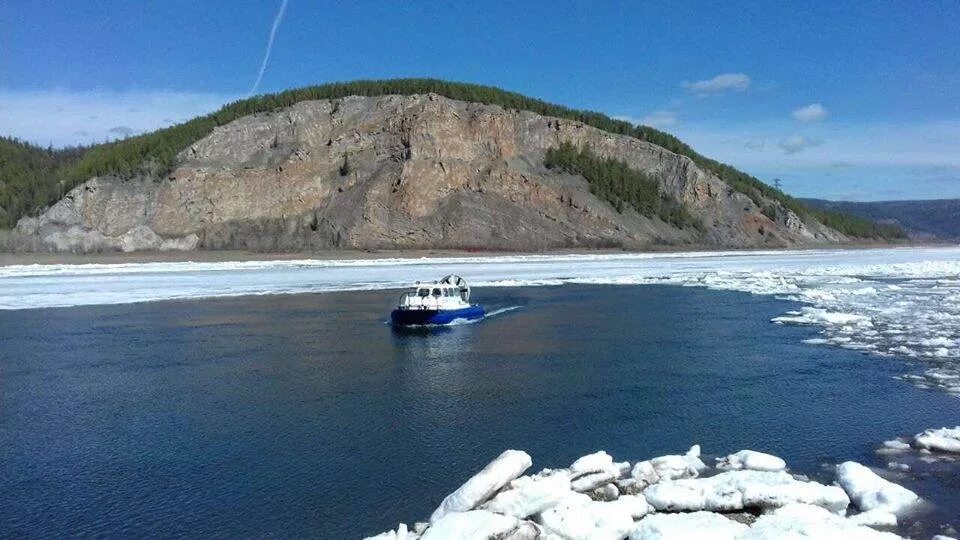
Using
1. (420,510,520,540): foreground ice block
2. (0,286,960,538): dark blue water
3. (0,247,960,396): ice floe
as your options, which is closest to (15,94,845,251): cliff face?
(0,247,960,396): ice floe

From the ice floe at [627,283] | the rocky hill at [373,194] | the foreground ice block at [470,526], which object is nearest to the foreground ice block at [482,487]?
the foreground ice block at [470,526]

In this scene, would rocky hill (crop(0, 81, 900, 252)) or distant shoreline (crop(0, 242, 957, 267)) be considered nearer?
distant shoreline (crop(0, 242, 957, 267))

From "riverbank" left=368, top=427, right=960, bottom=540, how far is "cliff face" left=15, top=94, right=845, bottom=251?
72946 mm

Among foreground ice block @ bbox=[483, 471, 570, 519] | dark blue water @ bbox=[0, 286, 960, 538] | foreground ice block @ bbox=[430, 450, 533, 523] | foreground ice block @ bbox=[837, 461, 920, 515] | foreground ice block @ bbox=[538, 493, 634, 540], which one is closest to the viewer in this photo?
foreground ice block @ bbox=[538, 493, 634, 540]

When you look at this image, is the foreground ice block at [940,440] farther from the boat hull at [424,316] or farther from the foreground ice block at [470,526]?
the boat hull at [424,316]

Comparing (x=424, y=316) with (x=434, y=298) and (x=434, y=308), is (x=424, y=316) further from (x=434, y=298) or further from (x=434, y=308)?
(x=434, y=298)

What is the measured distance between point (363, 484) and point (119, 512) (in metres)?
Answer: 3.10

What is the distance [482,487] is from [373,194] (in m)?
78.8

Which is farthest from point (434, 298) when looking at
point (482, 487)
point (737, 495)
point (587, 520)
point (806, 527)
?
point (806, 527)

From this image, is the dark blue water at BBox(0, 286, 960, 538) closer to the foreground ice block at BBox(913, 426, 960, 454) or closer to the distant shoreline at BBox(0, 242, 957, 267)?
the foreground ice block at BBox(913, 426, 960, 454)

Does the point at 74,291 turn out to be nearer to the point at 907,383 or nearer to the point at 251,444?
the point at 251,444

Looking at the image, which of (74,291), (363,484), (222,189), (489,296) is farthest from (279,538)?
(222,189)

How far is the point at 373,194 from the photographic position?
86375 millimetres

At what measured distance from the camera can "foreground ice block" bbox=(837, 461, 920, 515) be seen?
374 inches
